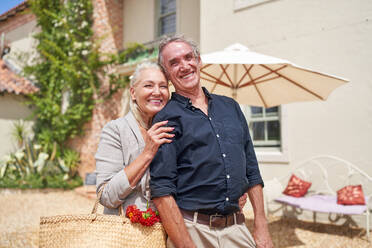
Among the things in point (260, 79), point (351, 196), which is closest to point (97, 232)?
point (260, 79)

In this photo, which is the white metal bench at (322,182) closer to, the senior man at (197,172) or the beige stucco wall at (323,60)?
the beige stucco wall at (323,60)

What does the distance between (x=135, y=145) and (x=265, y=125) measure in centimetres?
511

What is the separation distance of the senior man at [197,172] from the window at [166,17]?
313 inches

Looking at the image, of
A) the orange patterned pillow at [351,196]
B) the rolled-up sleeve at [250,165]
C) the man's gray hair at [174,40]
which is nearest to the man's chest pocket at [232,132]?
the rolled-up sleeve at [250,165]

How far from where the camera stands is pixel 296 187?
206 inches

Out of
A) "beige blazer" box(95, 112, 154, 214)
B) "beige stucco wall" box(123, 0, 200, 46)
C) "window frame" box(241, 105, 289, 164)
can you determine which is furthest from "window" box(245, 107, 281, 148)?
"beige blazer" box(95, 112, 154, 214)

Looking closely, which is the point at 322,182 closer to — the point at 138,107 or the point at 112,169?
the point at 138,107

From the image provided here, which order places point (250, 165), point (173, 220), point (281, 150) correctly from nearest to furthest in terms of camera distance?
point (173, 220) < point (250, 165) < point (281, 150)

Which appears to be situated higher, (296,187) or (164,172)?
(164,172)

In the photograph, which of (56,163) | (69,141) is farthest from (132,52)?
(56,163)

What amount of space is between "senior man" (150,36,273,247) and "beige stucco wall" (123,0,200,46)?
22.9ft

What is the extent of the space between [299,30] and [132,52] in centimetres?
529

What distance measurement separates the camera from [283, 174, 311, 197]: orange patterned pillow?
17.0ft

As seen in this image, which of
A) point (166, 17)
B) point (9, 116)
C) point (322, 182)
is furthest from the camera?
point (9, 116)
